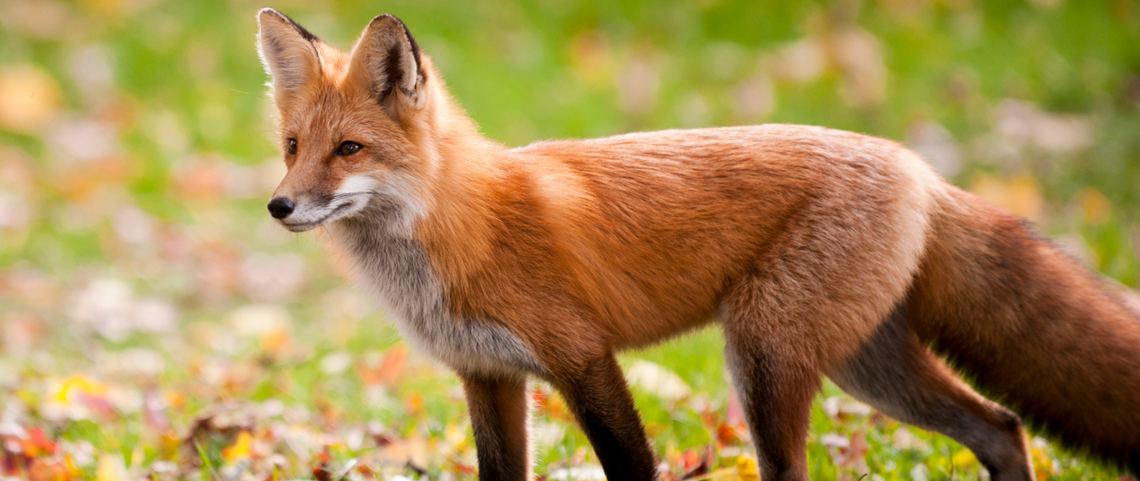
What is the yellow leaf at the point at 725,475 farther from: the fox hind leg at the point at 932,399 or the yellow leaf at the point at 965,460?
the yellow leaf at the point at 965,460

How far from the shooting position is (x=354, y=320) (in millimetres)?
6992

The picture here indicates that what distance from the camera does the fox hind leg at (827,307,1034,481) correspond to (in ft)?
11.9

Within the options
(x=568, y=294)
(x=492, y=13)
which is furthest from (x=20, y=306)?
(x=492, y=13)

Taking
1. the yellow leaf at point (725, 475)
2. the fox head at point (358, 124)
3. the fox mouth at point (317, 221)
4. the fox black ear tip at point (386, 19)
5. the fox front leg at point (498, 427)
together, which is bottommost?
the yellow leaf at point (725, 475)

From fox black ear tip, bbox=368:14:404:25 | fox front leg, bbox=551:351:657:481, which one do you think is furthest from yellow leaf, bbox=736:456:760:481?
fox black ear tip, bbox=368:14:404:25

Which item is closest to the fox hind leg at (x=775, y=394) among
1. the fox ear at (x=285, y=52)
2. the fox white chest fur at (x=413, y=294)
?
the fox white chest fur at (x=413, y=294)

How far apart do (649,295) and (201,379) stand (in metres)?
3.21

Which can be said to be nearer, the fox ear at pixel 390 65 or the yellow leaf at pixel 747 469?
the fox ear at pixel 390 65

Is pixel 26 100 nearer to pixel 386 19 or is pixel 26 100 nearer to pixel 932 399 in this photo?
pixel 386 19

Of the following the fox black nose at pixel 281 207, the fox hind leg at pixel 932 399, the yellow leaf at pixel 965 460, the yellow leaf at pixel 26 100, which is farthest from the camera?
the yellow leaf at pixel 26 100

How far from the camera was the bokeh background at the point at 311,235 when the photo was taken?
13.8ft

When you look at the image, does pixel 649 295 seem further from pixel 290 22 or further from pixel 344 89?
pixel 290 22

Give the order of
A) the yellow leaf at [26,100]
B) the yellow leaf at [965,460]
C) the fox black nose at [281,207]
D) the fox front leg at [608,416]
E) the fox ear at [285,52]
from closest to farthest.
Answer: the fox black nose at [281,207] → the fox front leg at [608,416] → the fox ear at [285,52] → the yellow leaf at [965,460] → the yellow leaf at [26,100]

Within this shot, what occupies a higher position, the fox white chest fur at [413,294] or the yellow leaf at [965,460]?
the fox white chest fur at [413,294]
